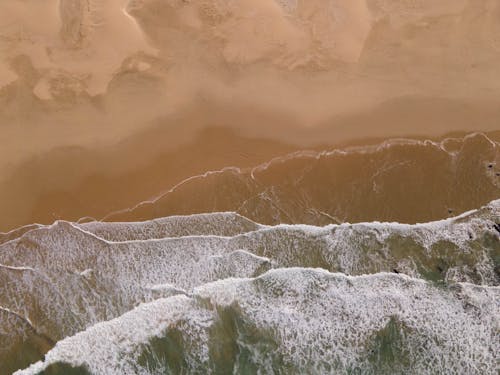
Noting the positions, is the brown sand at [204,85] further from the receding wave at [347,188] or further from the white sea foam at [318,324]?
the white sea foam at [318,324]

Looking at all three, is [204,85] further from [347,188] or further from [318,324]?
[318,324]

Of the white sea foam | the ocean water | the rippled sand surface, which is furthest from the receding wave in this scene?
the white sea foam

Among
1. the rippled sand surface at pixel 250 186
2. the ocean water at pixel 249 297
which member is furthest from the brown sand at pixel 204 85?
the ocean water at pixel 249 297

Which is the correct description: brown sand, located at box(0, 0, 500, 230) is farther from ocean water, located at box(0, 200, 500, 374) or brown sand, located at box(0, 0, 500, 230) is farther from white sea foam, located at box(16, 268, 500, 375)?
white sea foam, located at box(16, 268, 500, 375)

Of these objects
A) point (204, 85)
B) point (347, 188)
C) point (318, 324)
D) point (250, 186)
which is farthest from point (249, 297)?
point (204, 85)

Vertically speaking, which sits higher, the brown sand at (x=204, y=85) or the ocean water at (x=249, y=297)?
the brown sand at (x=204, y=85)

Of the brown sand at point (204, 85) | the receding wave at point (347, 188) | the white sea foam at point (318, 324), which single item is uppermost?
the brown sand at point (204, 85)
